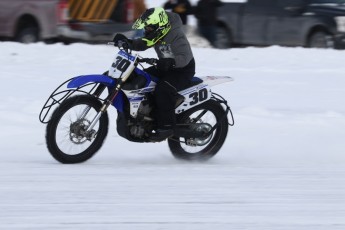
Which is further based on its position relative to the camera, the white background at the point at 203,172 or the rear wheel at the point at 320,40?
the rear wheel at the point at 320,40

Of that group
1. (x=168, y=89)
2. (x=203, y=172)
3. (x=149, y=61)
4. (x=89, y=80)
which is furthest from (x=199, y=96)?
(x=89, y=80)

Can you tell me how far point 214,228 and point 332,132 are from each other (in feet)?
16.7

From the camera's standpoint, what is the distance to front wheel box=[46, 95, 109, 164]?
8625mm

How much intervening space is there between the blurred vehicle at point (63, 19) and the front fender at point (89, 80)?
10743 millimetres

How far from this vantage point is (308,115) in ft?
40.3

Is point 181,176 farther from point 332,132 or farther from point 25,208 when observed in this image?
point 332,132

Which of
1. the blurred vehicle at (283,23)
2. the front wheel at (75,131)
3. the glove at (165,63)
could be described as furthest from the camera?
the blurred vehicle at (283,23)

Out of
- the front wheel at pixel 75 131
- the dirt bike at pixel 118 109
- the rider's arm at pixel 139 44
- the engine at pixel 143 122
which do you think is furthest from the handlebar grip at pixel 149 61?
the front wheel at pixel 75 131

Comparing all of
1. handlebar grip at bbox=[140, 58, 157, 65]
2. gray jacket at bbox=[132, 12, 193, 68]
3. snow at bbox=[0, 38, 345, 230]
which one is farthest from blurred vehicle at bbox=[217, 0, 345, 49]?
handlebar grip at bbox=[140, 58, 157, 65]

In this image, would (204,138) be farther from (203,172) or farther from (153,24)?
(153,24)

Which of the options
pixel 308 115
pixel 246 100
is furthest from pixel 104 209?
pixel 246 100

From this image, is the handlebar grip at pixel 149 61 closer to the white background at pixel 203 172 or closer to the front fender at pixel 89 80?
the front fender at pixel 89 80

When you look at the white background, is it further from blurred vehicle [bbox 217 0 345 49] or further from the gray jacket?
blurred vehicle [bbox 217 0 345 49]

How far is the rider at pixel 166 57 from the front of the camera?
8.78m
